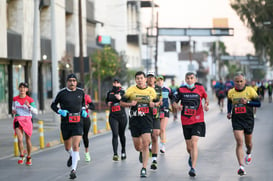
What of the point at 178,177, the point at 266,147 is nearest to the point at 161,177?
the point at 178,177

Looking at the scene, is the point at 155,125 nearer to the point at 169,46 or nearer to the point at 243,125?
the point at 243,125

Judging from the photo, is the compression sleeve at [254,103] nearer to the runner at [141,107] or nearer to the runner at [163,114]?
the runner at [141,107]

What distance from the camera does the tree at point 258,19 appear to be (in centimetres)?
6550

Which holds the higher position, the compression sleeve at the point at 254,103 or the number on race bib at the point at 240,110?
the compression sleeve at the point at 254,103

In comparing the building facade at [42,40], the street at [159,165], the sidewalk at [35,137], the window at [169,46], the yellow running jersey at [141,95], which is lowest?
the sidewalk at [35,137]

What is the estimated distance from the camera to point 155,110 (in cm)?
1430

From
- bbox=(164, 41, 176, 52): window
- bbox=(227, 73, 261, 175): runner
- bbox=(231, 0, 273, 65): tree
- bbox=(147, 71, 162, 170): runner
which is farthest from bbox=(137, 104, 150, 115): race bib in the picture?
bbox=(164, 41, 176, 52): window

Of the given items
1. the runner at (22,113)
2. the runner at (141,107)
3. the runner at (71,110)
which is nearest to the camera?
the runner at (141,107)

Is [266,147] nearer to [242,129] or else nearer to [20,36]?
[242,129]

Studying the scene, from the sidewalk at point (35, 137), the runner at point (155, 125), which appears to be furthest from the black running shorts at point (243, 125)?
the sidewalk at point (35, 137)

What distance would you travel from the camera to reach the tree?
6550 centimetres

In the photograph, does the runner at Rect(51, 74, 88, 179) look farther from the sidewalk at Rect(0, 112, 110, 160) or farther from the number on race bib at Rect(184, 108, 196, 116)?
the sidewalk at Rect(0, 112, 110, 160)

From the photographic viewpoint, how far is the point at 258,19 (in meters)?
66.2

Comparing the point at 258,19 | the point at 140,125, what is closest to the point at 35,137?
the point at 140,125
